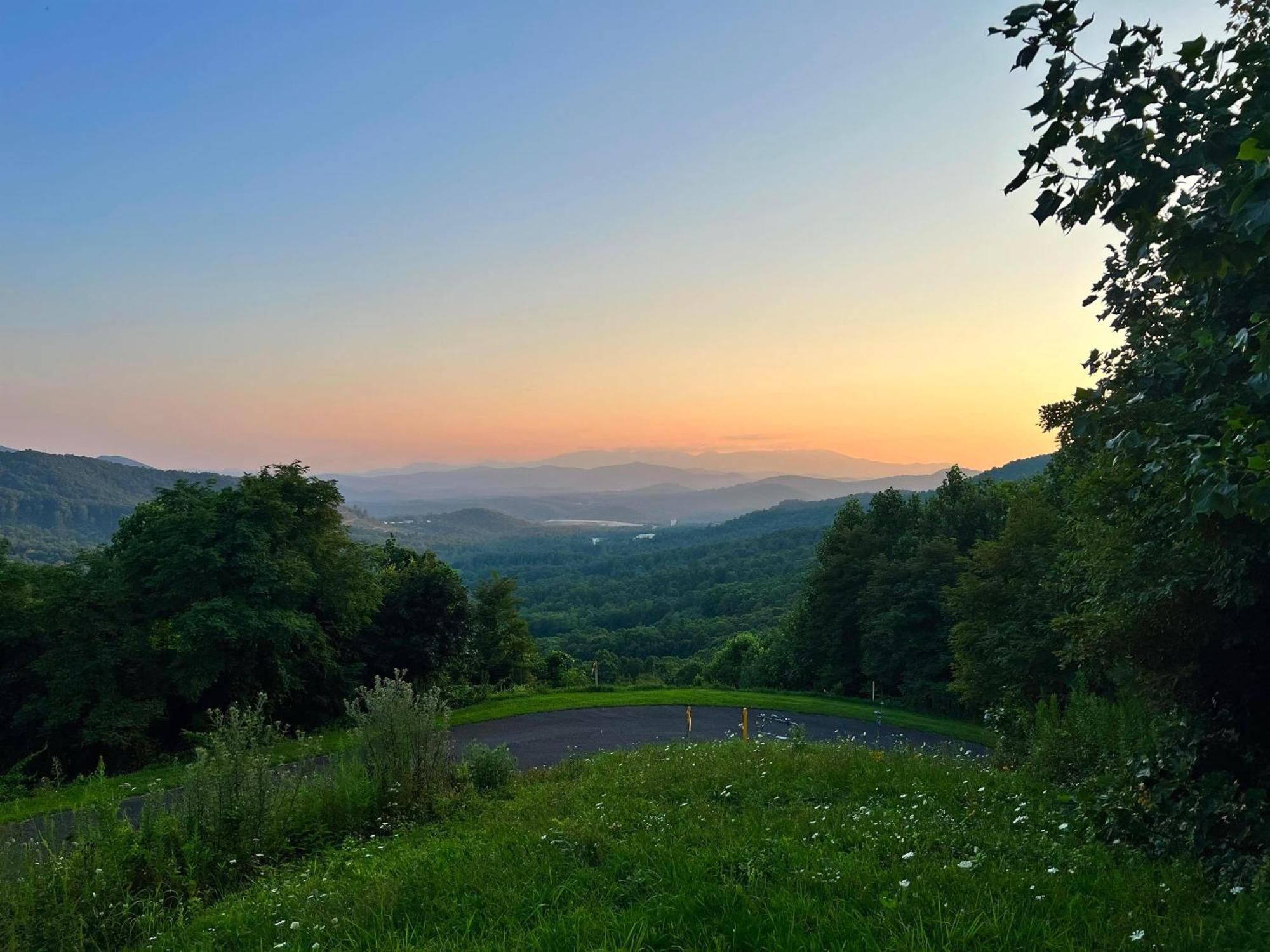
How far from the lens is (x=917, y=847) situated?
4.52m

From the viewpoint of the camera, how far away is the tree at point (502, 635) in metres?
34.2

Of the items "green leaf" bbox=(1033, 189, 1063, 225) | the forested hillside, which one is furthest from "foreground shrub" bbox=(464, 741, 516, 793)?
the forested hillside

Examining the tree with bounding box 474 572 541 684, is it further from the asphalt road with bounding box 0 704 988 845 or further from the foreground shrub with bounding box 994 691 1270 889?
the foreground shrub with bounding box 994 691 1270 889

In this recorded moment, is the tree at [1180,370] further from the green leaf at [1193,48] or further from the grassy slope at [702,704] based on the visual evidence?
the grassy slope at [702,704]

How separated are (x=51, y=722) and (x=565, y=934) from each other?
1788 centimetres

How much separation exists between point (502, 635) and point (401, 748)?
92.4 ft

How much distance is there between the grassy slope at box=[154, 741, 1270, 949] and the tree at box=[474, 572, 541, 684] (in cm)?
2872

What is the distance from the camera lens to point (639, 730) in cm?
1623

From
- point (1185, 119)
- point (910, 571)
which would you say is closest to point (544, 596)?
point (910, 571)

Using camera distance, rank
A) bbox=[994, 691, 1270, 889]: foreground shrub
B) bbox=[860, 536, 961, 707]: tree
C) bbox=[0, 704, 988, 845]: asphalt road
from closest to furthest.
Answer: bbox=[994, 691, 1270, 889]: foreground shrub < bbox=[0, 704, 988, 845]: asphalt road < bbox=[860, 536, 961, 707]: tree

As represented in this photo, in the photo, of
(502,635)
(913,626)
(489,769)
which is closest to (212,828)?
(489,769)

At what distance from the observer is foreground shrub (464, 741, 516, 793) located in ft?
27.8

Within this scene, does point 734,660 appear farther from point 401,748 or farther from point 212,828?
point 212,828

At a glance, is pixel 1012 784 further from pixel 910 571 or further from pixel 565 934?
pixel 910 571
